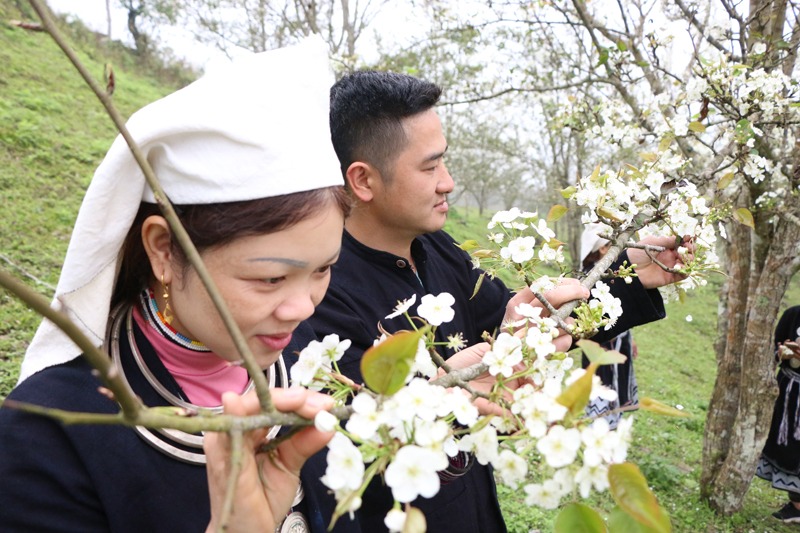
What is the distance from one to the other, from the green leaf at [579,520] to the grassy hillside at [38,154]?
2652 mm

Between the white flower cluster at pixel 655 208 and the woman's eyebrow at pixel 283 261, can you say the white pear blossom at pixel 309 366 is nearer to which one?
the woman's eyebrow at pixel 283 261

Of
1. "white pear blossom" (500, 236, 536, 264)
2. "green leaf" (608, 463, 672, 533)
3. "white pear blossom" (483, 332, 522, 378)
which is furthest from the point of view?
"white pear blossom" (500, 236, 536, 264)

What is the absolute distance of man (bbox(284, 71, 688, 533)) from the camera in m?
1.82

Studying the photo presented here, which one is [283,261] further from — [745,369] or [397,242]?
[745,369]

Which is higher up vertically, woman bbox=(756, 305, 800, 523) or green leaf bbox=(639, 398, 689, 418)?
green leaf bbox=(639, 398, 689, 418)

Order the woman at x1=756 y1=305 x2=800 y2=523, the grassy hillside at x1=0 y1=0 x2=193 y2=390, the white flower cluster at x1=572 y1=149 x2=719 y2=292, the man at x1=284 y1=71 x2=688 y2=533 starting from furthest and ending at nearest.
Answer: the grassy hillside at x1=0 y1=0 x2=193 y2=390
the woman at x1=756 y1=305 x2=800 y2=523
the man at x1=284 y1=71 x2=688 y2=533
the white flower cluster at x1=572 y1=149 x2=719 y2=292

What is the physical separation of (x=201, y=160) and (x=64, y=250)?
20.3 ft

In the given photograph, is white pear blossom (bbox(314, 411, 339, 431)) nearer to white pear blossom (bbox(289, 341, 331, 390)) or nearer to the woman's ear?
white pear blossom (bbox(289, 341, 331, 390))

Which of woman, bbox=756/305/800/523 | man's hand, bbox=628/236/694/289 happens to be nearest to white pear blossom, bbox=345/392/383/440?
man's hand, bbox=628/236/694/289

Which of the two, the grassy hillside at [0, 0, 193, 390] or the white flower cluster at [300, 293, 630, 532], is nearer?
the white flower cluster at [300, 293, 630, 532]

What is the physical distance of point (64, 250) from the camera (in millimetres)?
6145

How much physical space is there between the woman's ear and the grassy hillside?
183 cm

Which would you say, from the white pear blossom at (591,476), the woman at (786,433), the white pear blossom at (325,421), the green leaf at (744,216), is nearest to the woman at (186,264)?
the white pear blossom at (325,421)

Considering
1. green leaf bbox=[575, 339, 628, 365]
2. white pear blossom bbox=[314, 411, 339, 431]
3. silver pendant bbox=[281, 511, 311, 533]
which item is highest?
green leaf bbox=[575, 339, 628, 365]
